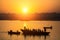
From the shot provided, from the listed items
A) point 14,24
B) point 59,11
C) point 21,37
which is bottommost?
point 21,37

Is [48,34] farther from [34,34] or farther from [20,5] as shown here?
[20,5]

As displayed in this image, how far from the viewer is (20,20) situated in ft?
5.97

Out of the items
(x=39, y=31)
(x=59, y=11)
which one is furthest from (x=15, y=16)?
(x=59, y=11)

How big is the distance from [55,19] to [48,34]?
175 millimetres

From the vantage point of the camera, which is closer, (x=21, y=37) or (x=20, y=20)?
(x=21, y=37)

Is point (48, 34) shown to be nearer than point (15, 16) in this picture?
Yes

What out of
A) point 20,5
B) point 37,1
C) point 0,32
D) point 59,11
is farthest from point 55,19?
point 0,32

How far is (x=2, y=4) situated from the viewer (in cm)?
187

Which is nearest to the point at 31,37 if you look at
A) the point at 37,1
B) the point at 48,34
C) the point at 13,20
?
the point at 48,34

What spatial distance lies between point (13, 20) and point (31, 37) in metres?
0.27

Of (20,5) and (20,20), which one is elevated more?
(20,5)

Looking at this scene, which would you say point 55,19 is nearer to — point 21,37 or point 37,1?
point 37,1

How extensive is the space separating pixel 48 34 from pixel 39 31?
89mm

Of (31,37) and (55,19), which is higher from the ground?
(55,19)
